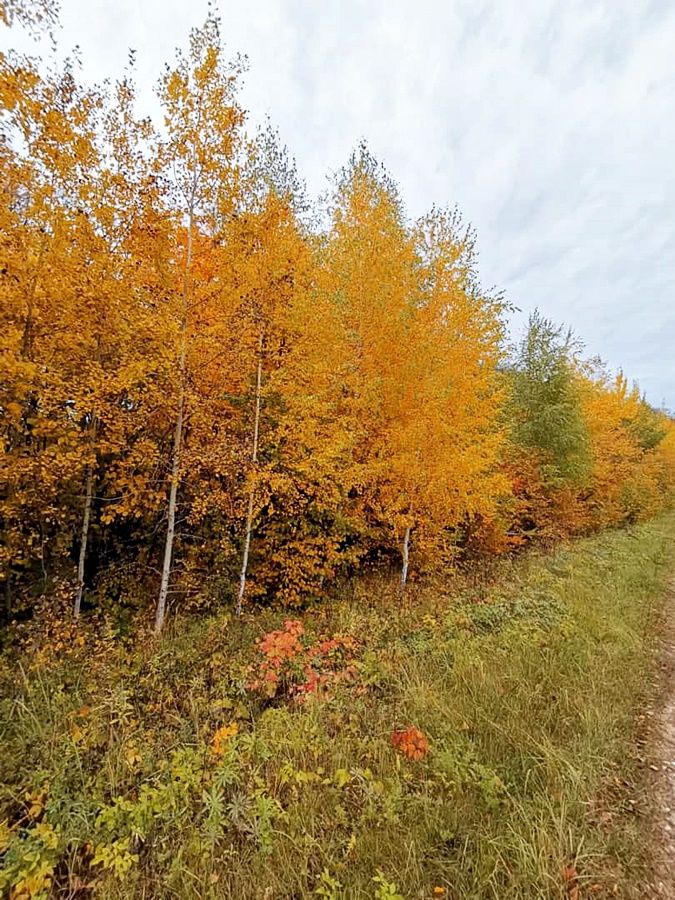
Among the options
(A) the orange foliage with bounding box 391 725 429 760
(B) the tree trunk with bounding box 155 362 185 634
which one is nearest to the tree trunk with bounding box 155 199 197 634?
(B) the tree trunk with bounding box 155 362 185 634

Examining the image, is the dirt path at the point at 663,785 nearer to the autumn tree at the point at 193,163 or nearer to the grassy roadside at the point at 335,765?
the grassy roadside at the point at 335,765

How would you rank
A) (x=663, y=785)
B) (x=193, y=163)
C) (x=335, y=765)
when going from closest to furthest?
(x=663, y=785) → (x=335, y=765) → (x=193, y=163)

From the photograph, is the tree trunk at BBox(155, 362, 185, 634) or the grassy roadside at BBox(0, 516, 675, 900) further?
the tree trunk at BBox(155, 362, 185, 634)

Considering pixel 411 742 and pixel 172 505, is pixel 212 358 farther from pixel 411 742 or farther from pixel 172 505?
pixel 411 742

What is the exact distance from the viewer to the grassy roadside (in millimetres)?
2689

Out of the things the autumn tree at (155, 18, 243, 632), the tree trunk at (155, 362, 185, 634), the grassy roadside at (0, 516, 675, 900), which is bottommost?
the grassy roadside at (0, 516, 675, 900)

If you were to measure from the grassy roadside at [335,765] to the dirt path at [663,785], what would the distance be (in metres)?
0.17

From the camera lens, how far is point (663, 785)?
10.6ft

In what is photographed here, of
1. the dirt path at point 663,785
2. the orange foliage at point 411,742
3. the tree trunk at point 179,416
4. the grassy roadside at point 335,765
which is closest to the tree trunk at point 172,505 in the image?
the tree trunk at point 179,416

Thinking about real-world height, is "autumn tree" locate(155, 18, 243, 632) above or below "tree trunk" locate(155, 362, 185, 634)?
above

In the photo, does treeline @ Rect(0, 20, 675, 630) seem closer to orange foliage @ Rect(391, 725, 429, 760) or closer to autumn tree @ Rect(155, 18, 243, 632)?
autumn tree @ Rect(155, 18, 243, 632)

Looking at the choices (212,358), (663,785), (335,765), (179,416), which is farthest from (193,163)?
(663,785)

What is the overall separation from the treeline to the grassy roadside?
6.71ft

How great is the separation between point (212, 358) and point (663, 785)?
7410 millimetres
